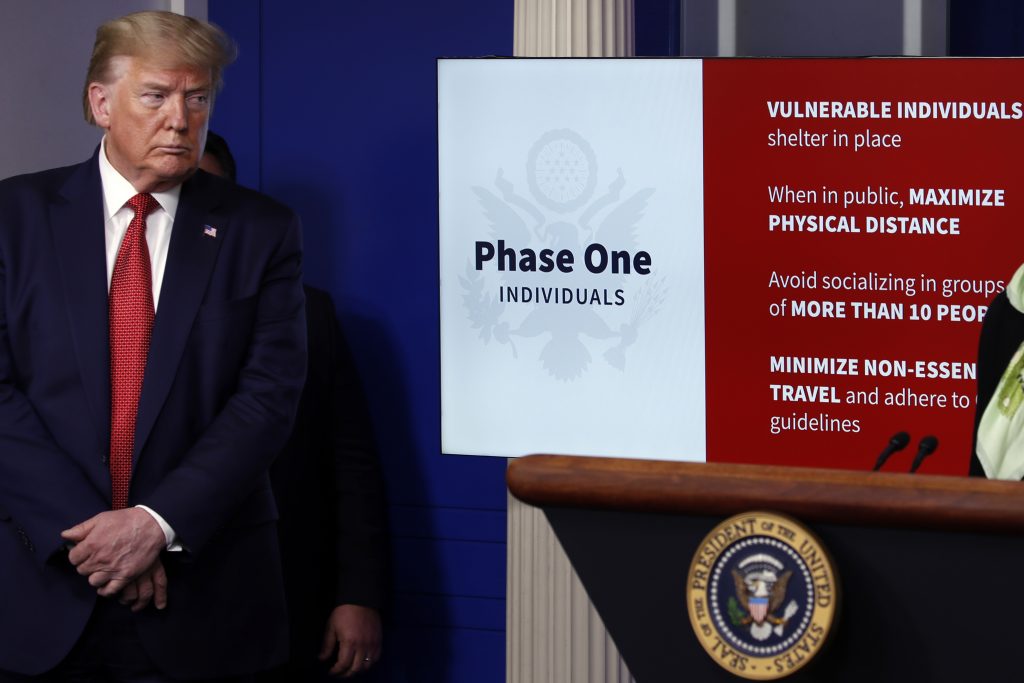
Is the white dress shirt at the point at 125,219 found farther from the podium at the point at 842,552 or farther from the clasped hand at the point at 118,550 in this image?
the podium at the point at 842,552

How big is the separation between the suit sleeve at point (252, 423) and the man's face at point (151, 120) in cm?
21

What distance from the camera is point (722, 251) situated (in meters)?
2.78

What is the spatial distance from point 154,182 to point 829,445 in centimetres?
143

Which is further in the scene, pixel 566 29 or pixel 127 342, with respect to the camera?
pixel 566 29

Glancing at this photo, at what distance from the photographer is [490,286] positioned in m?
2.88

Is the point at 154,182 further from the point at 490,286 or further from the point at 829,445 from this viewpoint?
the point at 829,445

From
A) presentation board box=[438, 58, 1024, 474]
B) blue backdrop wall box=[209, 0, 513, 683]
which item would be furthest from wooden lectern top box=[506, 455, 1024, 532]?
blue backdrop wall box=[209, 0, 513, 683]

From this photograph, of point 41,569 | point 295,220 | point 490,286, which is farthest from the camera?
point 490,286

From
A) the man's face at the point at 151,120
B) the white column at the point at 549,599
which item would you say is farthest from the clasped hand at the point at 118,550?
the white column at the point at 549,599

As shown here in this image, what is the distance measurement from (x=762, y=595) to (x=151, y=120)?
147 centimetres

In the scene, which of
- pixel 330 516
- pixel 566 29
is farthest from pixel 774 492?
pixel 330 516

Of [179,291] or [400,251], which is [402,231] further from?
[179,291]

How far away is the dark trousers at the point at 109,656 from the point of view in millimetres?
1968

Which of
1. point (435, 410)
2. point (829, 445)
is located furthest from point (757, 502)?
point (435, 410)
